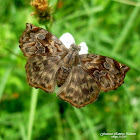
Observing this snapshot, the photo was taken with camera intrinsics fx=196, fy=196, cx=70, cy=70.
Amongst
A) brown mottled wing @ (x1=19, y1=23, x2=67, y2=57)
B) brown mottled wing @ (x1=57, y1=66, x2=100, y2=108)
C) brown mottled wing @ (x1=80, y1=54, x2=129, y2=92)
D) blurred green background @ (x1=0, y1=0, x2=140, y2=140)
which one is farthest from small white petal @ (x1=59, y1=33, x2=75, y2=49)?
blurred green background @ (x1=0, y1=0, x2=140, y2=140)

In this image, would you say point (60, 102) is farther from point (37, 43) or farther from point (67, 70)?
point (37, 43)

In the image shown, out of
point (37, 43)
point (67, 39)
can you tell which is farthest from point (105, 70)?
point (37, 43)

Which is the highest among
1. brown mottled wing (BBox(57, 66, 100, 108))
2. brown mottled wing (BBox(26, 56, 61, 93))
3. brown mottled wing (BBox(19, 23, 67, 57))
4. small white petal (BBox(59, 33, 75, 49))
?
small white petal (BBox(59, 33, 75, 49))

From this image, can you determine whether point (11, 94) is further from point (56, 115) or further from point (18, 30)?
point (18, 30)

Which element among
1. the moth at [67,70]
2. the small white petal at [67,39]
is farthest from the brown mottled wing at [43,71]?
the small white petal at [67,39]

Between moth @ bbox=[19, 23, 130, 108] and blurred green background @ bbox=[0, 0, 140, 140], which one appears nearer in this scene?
moth @ bbox=[19, 23, 130, 108]

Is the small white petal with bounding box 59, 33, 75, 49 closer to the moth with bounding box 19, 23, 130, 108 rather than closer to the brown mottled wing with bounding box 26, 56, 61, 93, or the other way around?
the moth with bounding box 19, 23, 130, 108
